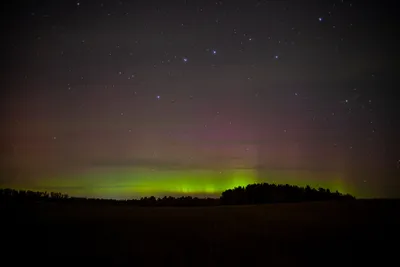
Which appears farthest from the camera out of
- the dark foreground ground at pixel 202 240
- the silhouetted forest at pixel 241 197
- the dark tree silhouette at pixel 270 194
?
the dark tree silhouette at pixel 270 194

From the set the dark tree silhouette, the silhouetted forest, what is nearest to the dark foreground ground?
the silhouetted forest

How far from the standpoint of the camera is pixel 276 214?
1114 centimetres

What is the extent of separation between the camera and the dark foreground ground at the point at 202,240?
20.9 ft

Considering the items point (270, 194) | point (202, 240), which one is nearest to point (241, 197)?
point (270, 194)

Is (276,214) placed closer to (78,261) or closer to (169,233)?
(169,233)

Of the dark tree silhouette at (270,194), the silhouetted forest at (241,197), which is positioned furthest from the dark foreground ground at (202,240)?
the dark tree silhouette at (270,194)

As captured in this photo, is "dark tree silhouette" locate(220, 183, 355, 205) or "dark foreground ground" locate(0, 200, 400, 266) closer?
"dark foreground ground" locate(0, 200, 400, 266)

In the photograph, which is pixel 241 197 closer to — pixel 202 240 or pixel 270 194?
pixel 270 194

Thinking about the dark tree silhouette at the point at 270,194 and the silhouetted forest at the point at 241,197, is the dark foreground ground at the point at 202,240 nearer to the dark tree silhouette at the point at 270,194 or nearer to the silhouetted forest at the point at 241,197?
the silhouetted forest at the point at 241,197

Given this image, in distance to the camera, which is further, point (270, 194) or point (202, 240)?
point (270, 194)

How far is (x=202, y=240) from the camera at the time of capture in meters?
7.58

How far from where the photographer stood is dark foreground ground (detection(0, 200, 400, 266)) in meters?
6.37

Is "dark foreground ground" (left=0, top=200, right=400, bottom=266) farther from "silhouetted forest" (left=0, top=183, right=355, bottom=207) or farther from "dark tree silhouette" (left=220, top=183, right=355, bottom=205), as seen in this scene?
"dark tree silhouette" (left=220, top=183, right=355, bottom=205)

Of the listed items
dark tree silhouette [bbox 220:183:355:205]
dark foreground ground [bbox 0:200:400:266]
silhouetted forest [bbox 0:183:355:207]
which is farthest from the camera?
dark tree silhouette [bbox 220:183:355:205]
